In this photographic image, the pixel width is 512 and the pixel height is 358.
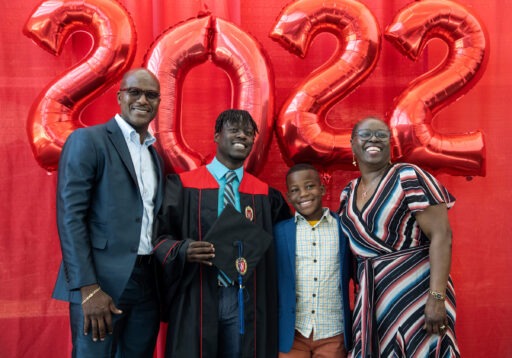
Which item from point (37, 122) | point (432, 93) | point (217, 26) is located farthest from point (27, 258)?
point (432, 93)

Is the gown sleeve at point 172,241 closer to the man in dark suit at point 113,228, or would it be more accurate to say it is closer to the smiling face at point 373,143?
the man in dark suit at point 113,228

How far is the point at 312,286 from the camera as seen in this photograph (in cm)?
192

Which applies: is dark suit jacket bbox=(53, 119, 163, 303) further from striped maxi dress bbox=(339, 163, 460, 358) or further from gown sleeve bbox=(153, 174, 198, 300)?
striped maxi dress bbox=(339, 163, 460, 358)

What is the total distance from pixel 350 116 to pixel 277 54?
562 mm

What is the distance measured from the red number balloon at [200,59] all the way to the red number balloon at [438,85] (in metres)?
0.65

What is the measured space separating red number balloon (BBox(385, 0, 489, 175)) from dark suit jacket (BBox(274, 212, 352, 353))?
630 millimetres

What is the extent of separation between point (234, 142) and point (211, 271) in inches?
21.0

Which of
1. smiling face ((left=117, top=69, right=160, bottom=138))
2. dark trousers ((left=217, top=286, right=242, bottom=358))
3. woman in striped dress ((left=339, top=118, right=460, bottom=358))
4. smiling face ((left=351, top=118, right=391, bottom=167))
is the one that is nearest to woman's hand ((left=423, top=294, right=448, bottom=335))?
woman in striped dress ((left=339, top=118, right=460, bottom=358))

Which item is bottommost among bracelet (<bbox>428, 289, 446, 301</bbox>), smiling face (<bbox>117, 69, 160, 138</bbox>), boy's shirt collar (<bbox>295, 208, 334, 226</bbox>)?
bracelet (<bbox>428, 289, 446, 301</bbox>)

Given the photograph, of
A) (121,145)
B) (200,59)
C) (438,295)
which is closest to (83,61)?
(200,59)

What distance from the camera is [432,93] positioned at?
237 centimetres

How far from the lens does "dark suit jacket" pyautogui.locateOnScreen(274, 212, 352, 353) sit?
1.92m

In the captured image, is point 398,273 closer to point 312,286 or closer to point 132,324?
point 312,286

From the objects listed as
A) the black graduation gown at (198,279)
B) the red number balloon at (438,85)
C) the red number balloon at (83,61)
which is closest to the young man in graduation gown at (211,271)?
the black graduation gown at (198,279)
